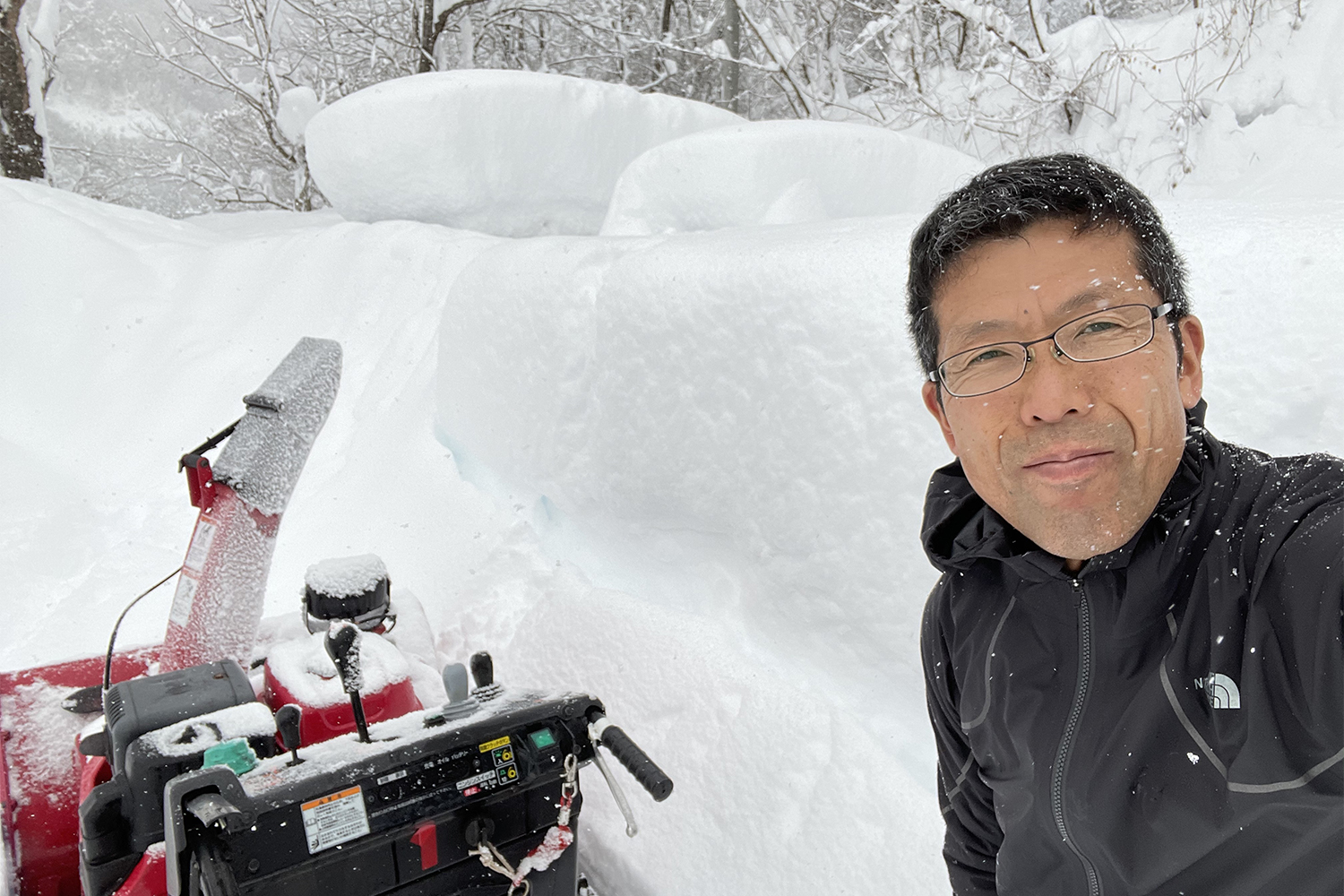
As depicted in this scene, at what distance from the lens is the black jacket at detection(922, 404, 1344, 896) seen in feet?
2.41

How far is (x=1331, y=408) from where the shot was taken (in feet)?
5.06

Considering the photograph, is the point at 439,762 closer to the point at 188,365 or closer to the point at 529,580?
the point at 529,580

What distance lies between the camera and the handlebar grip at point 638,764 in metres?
1.29

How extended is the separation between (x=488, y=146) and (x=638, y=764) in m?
4.62

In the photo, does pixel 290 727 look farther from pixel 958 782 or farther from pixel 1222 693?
pixel 1222 693

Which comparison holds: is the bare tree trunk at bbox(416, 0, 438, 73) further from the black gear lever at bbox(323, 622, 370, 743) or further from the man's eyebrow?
the man's eyebrow

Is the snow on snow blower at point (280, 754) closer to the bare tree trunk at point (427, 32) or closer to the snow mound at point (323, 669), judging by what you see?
the snow mound at point (323, 669)

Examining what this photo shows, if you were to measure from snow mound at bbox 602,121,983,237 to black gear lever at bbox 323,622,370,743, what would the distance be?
A: 2572 millimetres

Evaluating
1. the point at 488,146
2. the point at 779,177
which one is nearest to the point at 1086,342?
the point at 779,177

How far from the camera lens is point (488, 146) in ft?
17.2

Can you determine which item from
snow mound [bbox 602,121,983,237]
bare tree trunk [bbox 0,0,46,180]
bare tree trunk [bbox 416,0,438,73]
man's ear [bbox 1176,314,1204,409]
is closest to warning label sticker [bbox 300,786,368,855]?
man's ear [bbox 1176,314,1204,409]

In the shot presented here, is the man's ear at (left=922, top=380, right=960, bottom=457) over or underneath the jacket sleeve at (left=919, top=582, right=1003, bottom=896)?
over

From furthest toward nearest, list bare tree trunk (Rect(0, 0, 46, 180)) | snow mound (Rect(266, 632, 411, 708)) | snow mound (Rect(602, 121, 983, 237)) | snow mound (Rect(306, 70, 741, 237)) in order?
bare tree trunk (Rect(0, 0, 46, 180)) < snow mound (Rect(306, 70, 741, 237)) < snow mound (Rect(602, 121, 983, 237)) < snow mound (Rect(266, 632, 411, 708))

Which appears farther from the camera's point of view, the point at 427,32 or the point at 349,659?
the point at 427,32
